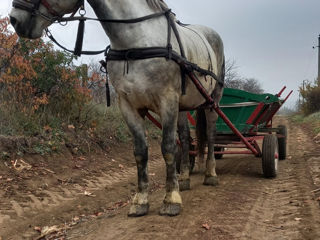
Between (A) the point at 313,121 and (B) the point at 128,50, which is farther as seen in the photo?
(A) the point at 313,121

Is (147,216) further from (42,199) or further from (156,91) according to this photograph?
(42,199)

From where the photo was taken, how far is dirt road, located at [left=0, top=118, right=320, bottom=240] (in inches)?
112

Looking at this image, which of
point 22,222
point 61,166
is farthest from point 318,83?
point 22,222

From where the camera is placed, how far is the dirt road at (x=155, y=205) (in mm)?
2855

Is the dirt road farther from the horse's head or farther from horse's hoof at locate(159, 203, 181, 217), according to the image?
the horse's head

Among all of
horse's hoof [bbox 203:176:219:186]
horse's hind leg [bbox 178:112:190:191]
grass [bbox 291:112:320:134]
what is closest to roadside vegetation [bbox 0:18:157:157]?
horse's hind leg [bbox 178:112:190:191]

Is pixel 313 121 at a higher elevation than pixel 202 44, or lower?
lower

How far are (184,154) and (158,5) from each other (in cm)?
214

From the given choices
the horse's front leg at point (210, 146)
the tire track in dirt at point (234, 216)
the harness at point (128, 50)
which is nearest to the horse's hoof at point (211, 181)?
the horse's front leg at point (210, 146)

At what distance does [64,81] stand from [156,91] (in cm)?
448

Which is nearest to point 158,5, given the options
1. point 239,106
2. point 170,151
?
→ point 170,151

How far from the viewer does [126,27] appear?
10.2ft

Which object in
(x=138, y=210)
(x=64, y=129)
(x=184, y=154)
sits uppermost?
(x=64, y=129)

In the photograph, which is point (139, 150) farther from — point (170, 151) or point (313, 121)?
point (313, 121)
